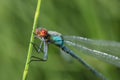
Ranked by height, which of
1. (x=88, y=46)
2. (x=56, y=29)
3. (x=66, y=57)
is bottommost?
(x=66, y=57)

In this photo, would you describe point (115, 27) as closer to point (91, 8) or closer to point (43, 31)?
point (91, 8)

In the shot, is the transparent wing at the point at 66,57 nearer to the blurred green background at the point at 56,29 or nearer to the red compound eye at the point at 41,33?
the blurred green background at the point at 56,29

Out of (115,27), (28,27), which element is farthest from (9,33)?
(115,27)

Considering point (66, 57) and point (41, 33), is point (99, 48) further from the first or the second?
point (41, 33)

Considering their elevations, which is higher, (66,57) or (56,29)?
(56,29)

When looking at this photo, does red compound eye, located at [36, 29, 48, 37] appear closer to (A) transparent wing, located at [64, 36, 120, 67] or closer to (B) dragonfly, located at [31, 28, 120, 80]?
(B) dragonfly, located at [31, 28, 120, 80]

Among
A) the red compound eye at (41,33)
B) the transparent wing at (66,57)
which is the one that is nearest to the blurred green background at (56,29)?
the transparent wing at (66,57)

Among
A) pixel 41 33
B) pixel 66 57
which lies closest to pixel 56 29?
pixel 66 57

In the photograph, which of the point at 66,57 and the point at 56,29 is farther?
the point at 56,29
